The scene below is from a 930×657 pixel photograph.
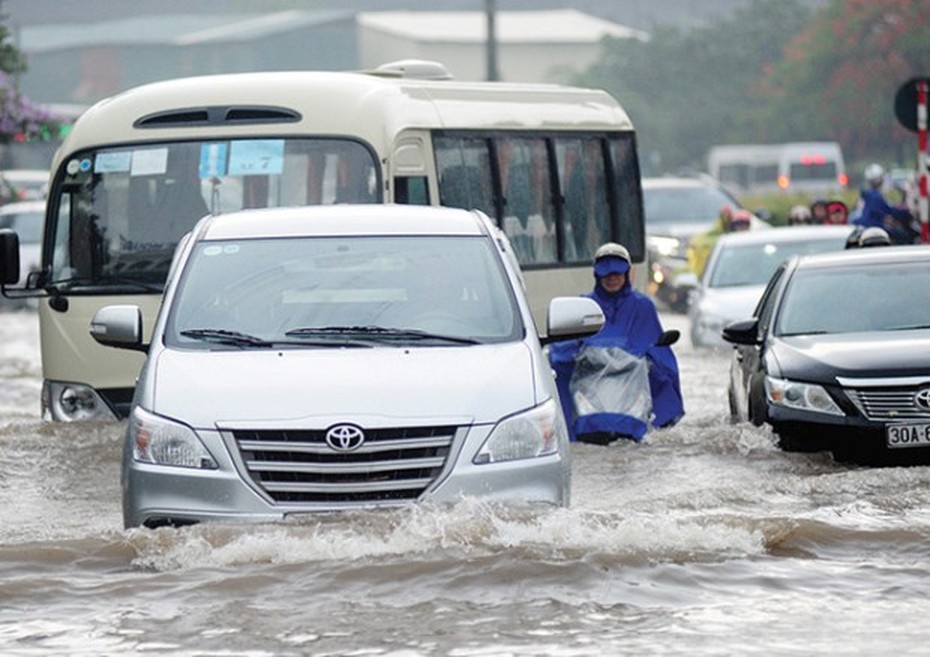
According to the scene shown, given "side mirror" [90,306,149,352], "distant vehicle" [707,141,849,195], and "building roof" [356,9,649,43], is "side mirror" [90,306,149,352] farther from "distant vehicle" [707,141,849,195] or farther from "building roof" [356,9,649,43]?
"building roof" [356,9,649,43]

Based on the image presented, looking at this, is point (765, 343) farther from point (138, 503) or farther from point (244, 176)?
point (138, 503)

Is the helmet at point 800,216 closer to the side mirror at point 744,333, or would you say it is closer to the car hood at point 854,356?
the side mirror at point 744,333

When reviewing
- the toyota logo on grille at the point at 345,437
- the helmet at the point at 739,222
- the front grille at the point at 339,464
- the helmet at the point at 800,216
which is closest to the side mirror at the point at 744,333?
the front grille at the point at 339,464

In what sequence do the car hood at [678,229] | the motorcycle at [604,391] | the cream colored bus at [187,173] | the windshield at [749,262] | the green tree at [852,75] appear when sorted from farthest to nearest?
1. the green tree at [852,75]
2. the car hood at [678,229]
3. the windshield at [749,262]
4. the cream colored bus at [187,173]
5. the motorcycle at [604,391]

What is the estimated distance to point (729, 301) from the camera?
24.8 metres

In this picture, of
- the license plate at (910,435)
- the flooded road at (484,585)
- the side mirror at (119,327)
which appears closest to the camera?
the flooded road at (484,585)

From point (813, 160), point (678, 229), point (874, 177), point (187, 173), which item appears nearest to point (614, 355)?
point (187, 173)

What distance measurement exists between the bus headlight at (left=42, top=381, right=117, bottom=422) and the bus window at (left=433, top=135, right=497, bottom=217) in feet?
8.31

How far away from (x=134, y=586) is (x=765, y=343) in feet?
19.2

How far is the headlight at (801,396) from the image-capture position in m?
14.1

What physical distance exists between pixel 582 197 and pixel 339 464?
9369 mm

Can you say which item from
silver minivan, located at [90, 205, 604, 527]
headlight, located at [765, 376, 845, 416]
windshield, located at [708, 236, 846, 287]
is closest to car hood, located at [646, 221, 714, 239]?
windshield, located at [708, 236, 846, 287]

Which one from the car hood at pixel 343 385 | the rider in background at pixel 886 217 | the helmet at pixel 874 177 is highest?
the car hood at pixel 343 385

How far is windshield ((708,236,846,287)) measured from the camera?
82.8 feet
